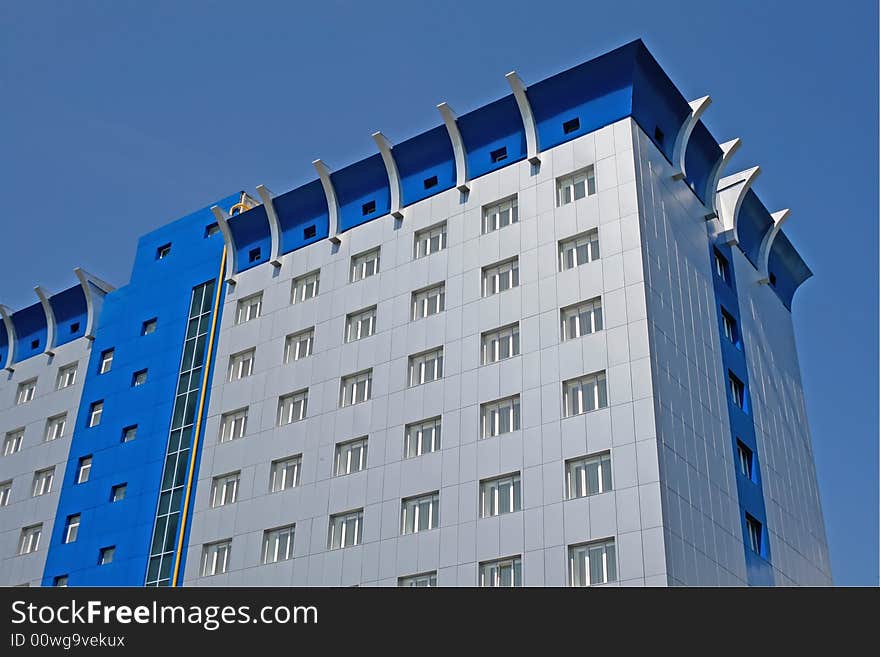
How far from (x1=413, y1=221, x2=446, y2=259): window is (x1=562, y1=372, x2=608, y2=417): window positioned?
362 inches

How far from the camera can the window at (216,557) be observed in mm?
40812

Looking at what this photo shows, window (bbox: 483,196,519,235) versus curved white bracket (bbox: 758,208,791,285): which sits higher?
curved white bracket (bbox: 758,208,791,285)

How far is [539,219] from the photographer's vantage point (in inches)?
1566

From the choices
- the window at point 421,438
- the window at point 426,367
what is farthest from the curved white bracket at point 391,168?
the window at point 421,438

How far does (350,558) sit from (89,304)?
23.0m

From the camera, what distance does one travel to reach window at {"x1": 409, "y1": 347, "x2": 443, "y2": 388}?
3941 centimetres

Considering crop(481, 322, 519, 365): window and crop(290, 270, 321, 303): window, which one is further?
crop(290, 270, 321, 303): window

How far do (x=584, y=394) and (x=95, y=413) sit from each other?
82.9 feet

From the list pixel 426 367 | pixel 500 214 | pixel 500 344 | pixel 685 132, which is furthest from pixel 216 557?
pixel 685 132

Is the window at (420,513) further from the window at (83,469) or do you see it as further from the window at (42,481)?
the window at (42,481)

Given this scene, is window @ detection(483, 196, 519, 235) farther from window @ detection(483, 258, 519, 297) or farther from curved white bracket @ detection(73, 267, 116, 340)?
curved white bracket @ detection(73, 267, 116, 340)

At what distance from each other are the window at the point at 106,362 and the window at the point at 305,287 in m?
10.8

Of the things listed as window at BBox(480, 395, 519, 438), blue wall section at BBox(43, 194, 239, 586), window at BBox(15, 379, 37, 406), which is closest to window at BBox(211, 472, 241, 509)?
blue wall section at BBox(43, 194, 239, 586)
